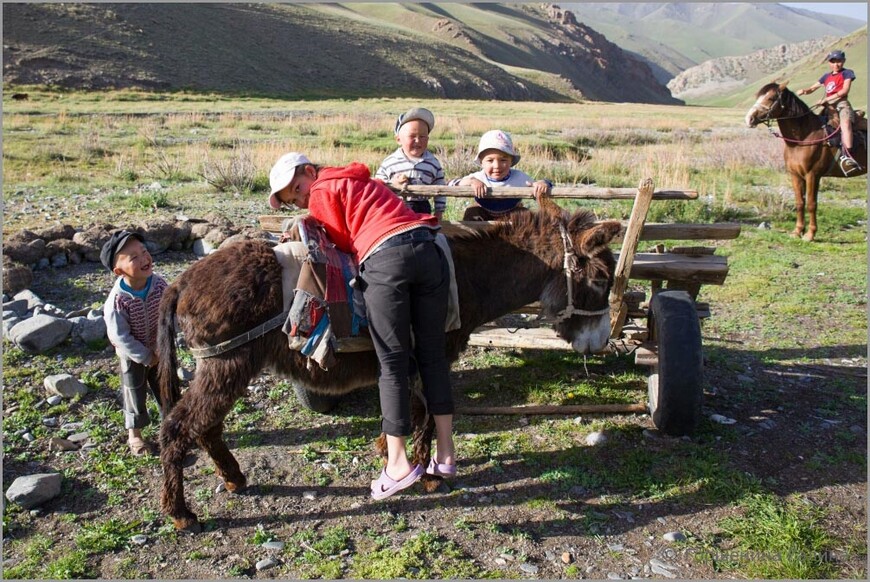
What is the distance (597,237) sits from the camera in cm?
426

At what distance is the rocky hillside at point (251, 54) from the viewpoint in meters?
46.9

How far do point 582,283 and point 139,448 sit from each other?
11.8 feet

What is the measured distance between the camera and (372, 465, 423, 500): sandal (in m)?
3.88

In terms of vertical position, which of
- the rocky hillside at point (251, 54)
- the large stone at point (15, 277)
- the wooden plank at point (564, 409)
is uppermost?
the rocky hillside at point (251, 54)

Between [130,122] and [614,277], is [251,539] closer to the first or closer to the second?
[614,277]

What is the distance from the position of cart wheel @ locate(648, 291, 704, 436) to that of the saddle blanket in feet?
7.55

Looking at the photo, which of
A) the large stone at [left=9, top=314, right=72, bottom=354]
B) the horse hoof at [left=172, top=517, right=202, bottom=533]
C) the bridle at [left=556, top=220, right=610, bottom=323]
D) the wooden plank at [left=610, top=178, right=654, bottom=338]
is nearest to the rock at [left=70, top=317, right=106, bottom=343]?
the large stone at [left=9, top=314, right=72, bottom=354]

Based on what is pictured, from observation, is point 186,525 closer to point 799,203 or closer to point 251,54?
point 799,203

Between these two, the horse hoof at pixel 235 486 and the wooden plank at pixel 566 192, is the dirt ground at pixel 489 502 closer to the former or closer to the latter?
the horse hoof at pixel 235 486

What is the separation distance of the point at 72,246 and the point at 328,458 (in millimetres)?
5943

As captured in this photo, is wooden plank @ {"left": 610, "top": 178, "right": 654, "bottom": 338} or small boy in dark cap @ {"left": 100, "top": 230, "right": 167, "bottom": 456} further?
small boy in dark cap @ {"left": 100, "top": 230, "right": 167, "bottom": 456}

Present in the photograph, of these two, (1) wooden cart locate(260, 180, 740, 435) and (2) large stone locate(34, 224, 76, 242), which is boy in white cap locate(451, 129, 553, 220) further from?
(2) large stone locate(34, 224, 76, 242)

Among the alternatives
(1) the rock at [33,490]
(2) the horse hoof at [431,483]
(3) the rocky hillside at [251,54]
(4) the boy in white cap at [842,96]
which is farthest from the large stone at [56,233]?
(3) the rocky hillside at [251,54]

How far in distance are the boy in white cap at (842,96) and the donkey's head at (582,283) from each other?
1047cm
